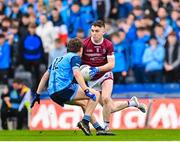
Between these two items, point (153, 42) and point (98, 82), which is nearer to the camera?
point (98, 82)

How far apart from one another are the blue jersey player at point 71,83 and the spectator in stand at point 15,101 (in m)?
6.63

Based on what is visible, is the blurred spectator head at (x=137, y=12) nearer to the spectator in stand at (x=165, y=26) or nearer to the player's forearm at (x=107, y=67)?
the spectator in stand at (x=165, y=26)

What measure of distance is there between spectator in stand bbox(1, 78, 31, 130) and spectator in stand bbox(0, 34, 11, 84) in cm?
140

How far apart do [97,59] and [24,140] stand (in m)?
2.89

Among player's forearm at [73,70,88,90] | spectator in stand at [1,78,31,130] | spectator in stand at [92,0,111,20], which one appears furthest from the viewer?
spectator in stand at [92,0,111,20]

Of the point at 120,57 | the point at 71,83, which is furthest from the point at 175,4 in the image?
the point at 71,83

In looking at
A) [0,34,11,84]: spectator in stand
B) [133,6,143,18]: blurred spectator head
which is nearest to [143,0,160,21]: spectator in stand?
[133,6,143,18]: blurred spectator head

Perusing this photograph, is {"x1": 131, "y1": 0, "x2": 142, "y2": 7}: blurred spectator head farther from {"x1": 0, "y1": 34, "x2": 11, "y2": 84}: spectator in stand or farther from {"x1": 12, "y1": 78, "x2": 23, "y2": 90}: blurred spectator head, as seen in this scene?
{"x1": 12, "y1": 78, "x2": 23, "y2": 90}: blurred spectator head

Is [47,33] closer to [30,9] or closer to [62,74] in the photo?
[30,9]

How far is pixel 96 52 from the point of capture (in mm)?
18688

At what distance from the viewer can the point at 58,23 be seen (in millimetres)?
27516

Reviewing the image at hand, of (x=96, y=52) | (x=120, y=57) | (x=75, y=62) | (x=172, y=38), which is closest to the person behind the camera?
(x=75, y=62)

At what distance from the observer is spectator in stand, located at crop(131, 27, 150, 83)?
2611 cm

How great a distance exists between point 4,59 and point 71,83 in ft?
29.2
